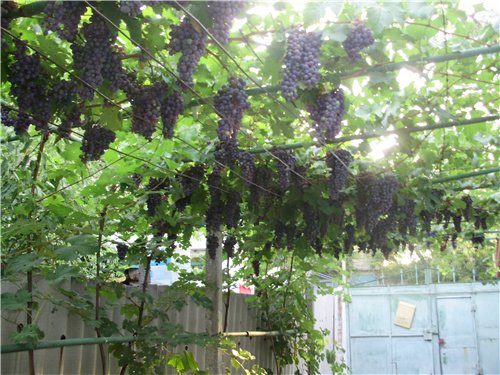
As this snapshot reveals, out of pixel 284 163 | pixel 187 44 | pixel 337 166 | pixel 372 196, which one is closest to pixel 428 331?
pixel 372 196

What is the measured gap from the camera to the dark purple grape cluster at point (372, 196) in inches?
175

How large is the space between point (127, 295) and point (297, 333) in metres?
3.41

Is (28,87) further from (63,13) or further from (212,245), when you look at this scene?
(212,245)

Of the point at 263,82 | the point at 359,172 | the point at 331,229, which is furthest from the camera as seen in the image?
the point at 331,229

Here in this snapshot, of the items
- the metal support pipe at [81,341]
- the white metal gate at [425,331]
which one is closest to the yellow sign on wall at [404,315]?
the white metal gate at [425,331]

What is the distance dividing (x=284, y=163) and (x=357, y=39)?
4.95 ft

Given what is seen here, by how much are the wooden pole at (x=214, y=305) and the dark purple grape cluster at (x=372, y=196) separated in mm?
1294

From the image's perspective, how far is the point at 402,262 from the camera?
830 inches

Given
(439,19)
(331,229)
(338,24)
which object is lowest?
(331,229)

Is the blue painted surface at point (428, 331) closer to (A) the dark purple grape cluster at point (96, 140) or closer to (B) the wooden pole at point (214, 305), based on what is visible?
(B) the wooden pole at point (214, 305)

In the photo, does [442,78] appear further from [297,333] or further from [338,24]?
[297,333]

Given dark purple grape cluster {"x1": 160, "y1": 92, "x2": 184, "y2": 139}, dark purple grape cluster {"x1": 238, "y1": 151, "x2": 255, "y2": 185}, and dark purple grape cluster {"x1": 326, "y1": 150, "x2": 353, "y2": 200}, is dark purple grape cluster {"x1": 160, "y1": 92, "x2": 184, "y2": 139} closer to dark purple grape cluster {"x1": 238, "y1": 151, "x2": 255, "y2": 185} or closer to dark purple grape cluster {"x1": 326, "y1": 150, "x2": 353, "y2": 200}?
dark purple grape cluster {"x1": 238, "y1": 151, "x2": 255, "y2": 185}

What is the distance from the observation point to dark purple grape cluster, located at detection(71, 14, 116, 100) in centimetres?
210

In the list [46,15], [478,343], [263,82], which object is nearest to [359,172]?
[263,82]
